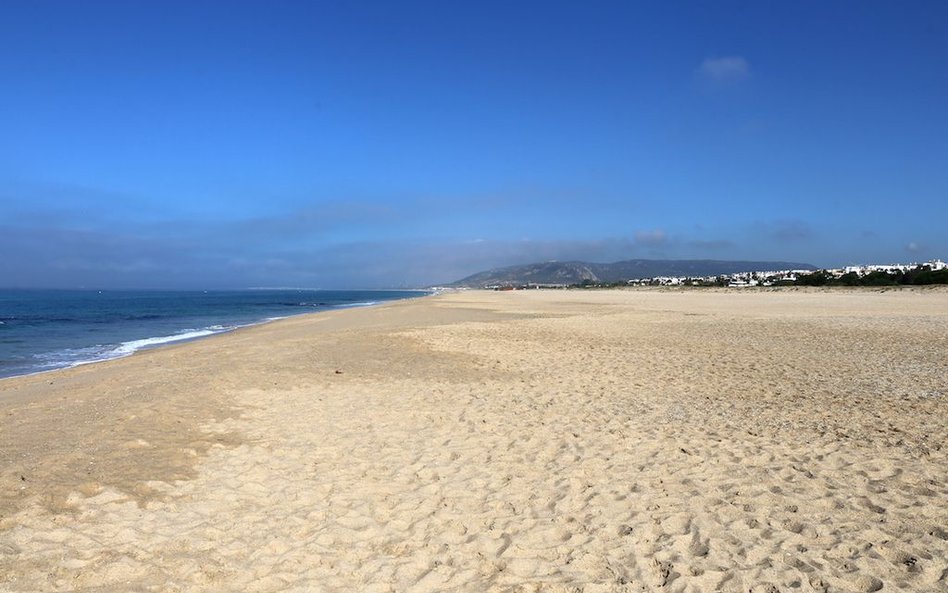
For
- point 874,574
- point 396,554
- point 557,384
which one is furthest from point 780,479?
point 557,384

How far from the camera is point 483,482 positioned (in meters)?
5.46

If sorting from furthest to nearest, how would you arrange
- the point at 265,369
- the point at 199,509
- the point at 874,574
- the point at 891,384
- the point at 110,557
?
1. the point at 265,369
2. the point at 891,384
3. the point at 199,509
4. the point at 110,557
5. the point at 874,574

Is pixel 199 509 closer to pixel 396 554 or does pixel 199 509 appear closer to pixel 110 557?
pixel 110 557

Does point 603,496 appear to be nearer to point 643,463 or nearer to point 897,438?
point 643,463

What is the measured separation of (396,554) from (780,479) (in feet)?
12.9

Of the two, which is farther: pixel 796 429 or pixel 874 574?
pixel 796 429

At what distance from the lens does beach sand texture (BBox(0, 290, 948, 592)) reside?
3814 millimetres

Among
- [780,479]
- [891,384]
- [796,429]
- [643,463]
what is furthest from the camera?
[891,384]

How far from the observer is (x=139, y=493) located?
5.11 meters

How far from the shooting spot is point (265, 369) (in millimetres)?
12492

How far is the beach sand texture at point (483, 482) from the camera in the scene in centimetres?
381

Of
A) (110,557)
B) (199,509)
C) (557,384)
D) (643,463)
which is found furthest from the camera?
(557,384)

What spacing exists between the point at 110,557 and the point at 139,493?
1.27m

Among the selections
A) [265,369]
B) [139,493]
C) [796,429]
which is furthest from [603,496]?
[265,369]
